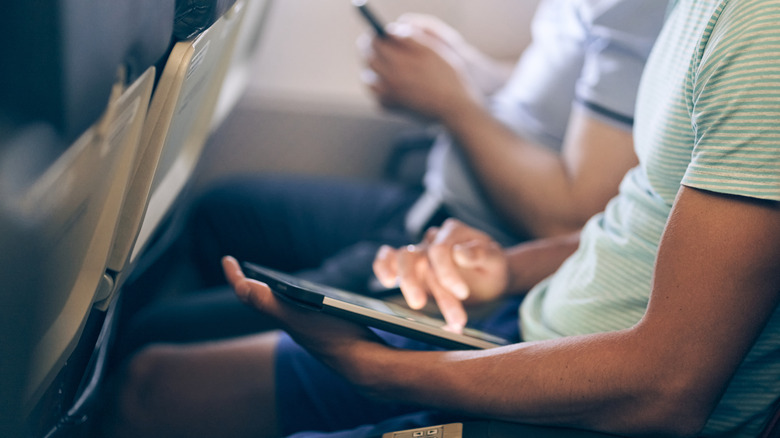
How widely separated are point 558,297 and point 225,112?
79cm

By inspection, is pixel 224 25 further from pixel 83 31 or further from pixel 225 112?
pixel 225 112

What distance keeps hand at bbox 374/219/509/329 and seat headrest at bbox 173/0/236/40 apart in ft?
1.52

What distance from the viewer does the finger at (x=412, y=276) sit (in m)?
0.83

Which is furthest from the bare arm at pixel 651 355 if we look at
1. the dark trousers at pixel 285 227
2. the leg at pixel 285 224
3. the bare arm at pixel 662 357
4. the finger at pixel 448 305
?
the leg at pixel 285 224

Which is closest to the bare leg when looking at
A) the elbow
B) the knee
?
the knee

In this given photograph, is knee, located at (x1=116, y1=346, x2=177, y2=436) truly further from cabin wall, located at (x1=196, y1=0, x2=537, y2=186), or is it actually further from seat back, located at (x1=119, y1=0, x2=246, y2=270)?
cabin wall, located at (x1=196, y1=0, x2=537, y2=186)

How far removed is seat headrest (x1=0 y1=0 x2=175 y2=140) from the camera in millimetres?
316

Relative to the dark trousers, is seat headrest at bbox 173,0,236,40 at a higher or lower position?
higher

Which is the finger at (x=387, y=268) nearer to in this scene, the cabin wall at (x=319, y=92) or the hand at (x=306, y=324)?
the hand at (x=306, y=324)

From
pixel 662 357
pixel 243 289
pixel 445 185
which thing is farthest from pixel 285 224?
pixel 662 357

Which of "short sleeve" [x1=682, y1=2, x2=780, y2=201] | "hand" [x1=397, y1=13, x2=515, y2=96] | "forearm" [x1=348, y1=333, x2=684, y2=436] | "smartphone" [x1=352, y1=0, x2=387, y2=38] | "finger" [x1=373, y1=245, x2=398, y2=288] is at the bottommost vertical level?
"finger" [x1=373, y1=245, x2=398, y2=288]

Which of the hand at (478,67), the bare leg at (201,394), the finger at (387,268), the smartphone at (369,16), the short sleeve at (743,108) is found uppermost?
the short sleeve at (743,108)

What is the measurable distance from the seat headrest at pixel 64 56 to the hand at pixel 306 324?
0.27 meters

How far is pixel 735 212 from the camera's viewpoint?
490 mm
